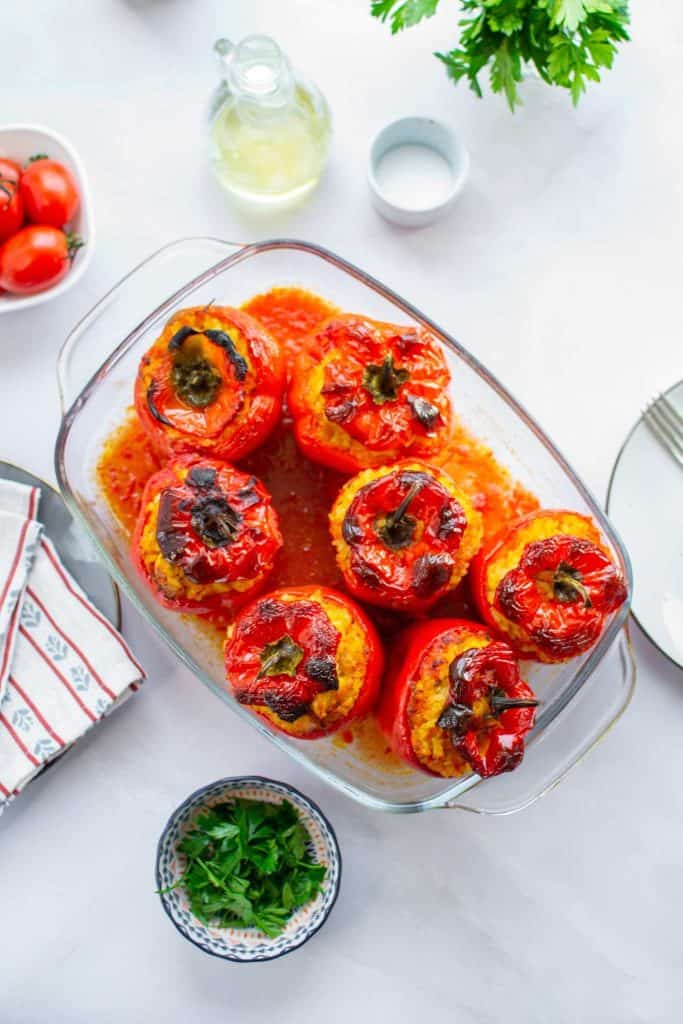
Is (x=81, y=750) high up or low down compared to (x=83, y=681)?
down

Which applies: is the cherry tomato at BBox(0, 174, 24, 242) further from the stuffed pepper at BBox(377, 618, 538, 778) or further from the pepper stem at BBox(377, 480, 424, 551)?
the stuffed pepper at BBox(377, 618, 538, 778)

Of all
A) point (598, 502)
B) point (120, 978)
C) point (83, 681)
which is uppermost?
point (83, 681)

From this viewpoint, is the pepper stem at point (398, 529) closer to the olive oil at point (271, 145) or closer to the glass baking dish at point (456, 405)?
the glass baking dish at point (456, 405)

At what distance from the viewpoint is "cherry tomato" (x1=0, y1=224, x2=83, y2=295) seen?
2.35m

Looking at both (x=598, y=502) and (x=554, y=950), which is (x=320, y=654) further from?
(x=554, y=950)

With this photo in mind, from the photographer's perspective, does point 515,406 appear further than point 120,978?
No

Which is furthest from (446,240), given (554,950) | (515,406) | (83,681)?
(554,950)

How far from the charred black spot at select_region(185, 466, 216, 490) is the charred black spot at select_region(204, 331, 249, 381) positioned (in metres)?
0.20

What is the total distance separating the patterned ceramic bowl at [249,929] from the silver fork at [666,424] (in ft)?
3.83

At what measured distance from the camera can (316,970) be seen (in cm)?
243

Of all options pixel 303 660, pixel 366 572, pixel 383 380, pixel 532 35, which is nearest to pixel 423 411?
pixel 383 380

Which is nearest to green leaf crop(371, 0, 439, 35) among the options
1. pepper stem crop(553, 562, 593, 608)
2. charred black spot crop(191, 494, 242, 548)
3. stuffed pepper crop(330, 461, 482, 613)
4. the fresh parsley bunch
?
the fresh parsley bunch

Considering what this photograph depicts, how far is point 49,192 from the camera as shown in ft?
7.83

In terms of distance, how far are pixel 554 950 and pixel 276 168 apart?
202 centimetres
